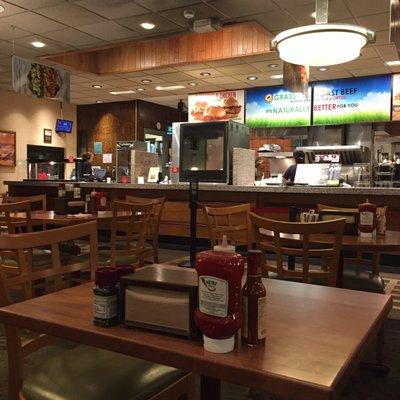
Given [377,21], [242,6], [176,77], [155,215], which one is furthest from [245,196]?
[176,77]

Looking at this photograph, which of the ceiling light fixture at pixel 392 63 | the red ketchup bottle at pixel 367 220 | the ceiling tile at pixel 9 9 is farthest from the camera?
the ceiling light fixture at pixel 392 63

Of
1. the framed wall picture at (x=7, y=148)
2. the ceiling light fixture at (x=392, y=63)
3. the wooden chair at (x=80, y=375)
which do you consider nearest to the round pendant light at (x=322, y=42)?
the wooden chair at (x=80, y=375)

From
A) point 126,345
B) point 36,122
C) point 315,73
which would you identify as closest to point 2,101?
point 36,122

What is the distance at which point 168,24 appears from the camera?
5891mm

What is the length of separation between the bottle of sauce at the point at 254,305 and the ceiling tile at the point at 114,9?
16.2 feet

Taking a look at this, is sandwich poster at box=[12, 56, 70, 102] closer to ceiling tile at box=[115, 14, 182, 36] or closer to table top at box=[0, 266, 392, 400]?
ceiling tile at box=[115, 14, 182, 36]

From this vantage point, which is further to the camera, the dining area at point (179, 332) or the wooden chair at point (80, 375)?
the wooden chair at point (80, 375)

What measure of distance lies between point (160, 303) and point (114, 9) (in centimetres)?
512

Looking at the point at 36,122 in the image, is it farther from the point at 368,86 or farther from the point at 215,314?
the point at 215,314

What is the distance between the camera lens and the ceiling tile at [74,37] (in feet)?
20.3

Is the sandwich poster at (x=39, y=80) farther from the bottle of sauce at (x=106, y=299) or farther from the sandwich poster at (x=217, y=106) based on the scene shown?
the bottle of sauce at (x=106, y=299)

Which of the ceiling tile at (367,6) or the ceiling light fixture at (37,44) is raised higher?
the ceiling tile at (367,6)

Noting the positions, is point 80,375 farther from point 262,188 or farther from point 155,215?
point 262,188

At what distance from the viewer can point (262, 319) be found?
955 mm
